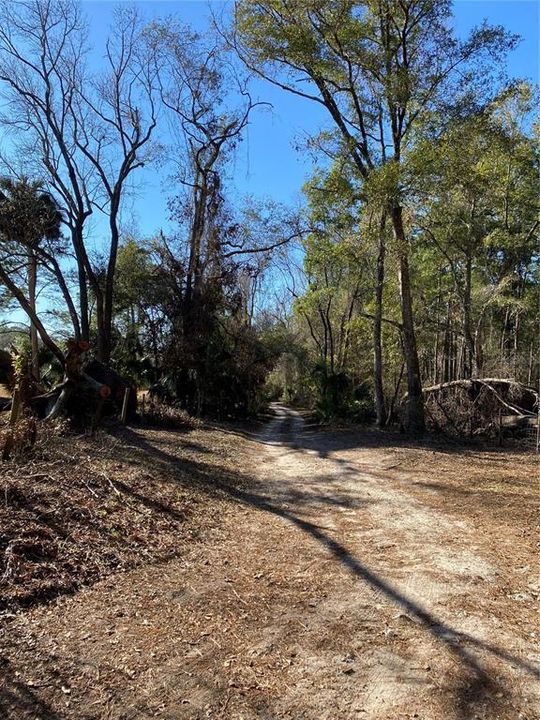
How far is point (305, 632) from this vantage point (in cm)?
356

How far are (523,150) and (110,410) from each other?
16960 mm

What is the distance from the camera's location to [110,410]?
13836 mm

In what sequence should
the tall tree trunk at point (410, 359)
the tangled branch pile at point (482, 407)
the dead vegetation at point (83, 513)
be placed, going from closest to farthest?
the dead vegetation at point (83, 513) → the tangled branch pile at point (482, 407) → the tall tree trunk at point (410, 359)

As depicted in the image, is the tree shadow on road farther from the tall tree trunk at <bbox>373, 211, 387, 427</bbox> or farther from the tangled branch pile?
the tall tree trunk at <bbox>373, 211, 387, 427</bbox>

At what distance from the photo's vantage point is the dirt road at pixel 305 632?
277 centimetres

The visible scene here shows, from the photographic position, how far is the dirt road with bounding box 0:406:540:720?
2.77 meters

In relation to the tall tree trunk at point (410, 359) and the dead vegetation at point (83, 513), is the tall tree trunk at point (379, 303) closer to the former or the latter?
the tall tree trunk at point (410, 359)

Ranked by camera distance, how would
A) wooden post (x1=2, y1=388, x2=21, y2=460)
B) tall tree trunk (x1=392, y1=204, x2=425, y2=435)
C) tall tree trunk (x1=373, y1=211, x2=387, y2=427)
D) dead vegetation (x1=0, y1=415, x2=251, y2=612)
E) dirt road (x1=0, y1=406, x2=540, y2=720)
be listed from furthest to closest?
1. tall tree trunk (x1=373, y1=211, x2=387, y2=427)
2. tall tree trunk (x1=392, y1=204, x2=425, y2=435)
3. wooden post (x1=2, y1=388, x2=21, y2=460)
4. dead vegetation (x1=0, y1=415, x2=251, y2=612)
5. dirt road (x1=0, y1=406, x2=540, y2=720)

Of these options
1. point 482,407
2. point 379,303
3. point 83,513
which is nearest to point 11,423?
point 83,513

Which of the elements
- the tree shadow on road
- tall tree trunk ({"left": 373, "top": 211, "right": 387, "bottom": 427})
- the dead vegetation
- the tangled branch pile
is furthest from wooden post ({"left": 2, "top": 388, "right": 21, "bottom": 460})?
the tangled branch pile

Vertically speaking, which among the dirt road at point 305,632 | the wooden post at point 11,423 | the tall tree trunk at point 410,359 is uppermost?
the tall tree trunk at point 410,359

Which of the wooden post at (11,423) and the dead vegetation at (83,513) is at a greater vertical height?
the wooden post at (11,423)

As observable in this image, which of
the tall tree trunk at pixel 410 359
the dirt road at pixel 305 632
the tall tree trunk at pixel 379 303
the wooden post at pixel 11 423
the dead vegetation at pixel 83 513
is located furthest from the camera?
the tall tree trunk at pixel 379 303

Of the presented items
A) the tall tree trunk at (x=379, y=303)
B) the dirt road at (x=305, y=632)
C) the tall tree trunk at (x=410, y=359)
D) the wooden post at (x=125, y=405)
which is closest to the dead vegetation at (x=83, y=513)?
the dirt road at (x=305, y=632)
